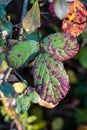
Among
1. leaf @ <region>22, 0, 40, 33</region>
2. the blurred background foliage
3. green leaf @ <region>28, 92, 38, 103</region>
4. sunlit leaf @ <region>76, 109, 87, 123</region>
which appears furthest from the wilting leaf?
sunlit leaf @ <region>76, 109, 87, 123</region>

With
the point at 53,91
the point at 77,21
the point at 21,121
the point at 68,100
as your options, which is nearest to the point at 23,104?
the point at 53,91

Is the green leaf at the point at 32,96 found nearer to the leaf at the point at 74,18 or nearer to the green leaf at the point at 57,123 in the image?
the leaf at the point at 74,18

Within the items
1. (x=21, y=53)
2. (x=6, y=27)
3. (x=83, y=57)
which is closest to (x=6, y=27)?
(x=6, y=27)

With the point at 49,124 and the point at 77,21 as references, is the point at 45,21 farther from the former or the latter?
the point at 49,124

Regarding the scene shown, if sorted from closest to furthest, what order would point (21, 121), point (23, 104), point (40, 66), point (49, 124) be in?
point (40, 66) → point (23, 104) → point (21, 121) → point (49, 124)

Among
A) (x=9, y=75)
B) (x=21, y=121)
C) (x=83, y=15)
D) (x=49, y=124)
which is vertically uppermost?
(x=83, y=15)

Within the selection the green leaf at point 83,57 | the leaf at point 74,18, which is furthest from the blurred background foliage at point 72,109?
the leaf at point 74,18

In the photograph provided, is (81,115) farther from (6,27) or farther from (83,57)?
(6,27)
